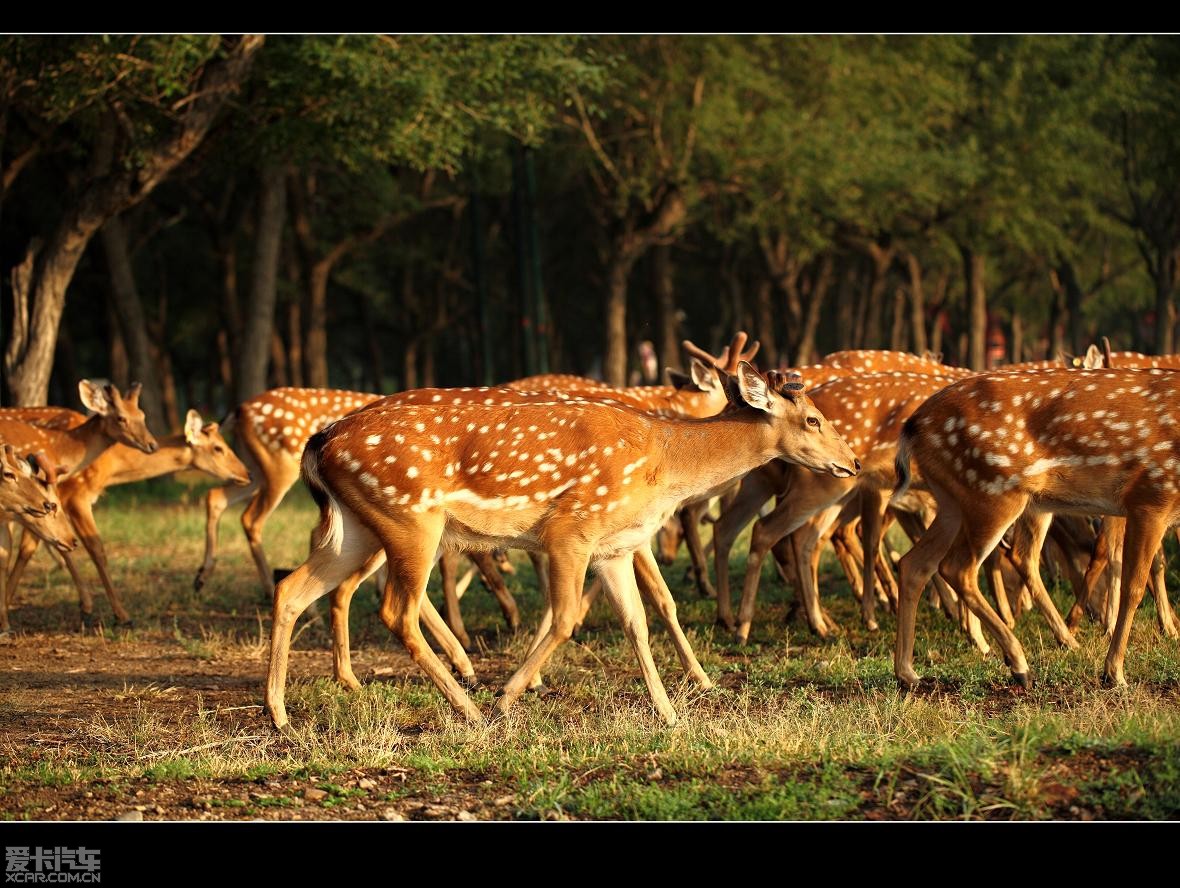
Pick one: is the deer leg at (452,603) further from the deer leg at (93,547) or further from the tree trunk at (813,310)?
the tree trunk at (813,310)

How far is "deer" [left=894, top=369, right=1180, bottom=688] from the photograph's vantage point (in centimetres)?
785

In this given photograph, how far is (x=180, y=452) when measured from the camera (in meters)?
13.6

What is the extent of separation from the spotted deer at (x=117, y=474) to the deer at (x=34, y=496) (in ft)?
2.63

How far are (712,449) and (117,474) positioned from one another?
6.62 meters

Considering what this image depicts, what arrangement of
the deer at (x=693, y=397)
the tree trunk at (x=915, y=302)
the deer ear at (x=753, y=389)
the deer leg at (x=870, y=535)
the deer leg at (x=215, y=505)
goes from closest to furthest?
1. the deer ear at (x=753, y=389)
2. the deer leg at (x=870, y=535)
3. the deer at (x=693, y=397)
4. the deer leg at (x=215, y=505)
5. the tree trunk at (x=915, y=302)

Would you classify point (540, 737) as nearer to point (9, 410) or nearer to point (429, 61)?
point (9, 410)

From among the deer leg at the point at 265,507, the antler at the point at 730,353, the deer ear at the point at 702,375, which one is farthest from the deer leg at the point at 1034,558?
the deer leg at the point at 265,507

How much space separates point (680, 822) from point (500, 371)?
43554 millimetres

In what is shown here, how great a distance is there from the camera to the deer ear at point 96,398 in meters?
12.6

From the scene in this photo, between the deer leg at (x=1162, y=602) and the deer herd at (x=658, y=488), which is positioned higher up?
the deer herd at (x=658, y=488)

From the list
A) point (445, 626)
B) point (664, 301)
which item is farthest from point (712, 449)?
point (664, 301)

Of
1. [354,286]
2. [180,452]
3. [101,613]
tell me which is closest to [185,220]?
[354,286]

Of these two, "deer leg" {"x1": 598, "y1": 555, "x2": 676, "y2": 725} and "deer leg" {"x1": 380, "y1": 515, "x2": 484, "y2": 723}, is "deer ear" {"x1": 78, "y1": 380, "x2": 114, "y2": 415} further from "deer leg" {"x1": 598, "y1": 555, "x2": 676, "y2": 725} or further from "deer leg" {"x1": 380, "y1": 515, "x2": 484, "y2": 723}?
"deer leg" {"x1": 598, "y1": 555, "x2": 676, "y2": 725}
